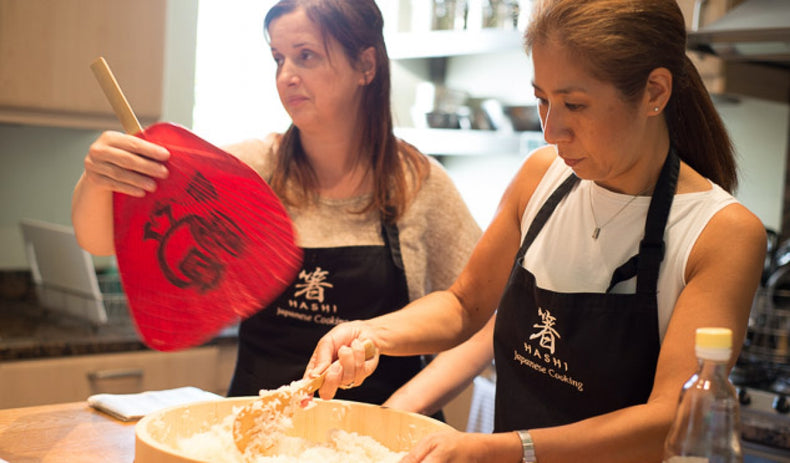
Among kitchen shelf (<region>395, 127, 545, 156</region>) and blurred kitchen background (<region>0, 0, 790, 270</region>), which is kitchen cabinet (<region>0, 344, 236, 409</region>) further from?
kitchen shelf (<region>395, 127, 545, 156</region>)

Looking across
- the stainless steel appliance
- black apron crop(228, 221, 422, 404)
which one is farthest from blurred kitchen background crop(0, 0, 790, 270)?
black apron crop(228, 221, 422, 404)

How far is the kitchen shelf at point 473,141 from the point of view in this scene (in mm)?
3148

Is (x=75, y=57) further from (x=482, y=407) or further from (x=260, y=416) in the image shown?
(x=260, y=416)

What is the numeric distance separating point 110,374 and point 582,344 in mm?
1532

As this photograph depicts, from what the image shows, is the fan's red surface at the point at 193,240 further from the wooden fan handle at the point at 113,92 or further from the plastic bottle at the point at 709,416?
the plastic bottle at the point at 709,416

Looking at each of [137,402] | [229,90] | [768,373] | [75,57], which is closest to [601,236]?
[137,402]

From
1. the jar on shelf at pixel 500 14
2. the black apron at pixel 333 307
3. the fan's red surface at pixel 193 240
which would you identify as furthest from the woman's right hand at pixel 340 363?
the jar on shelf at pixel 500 14

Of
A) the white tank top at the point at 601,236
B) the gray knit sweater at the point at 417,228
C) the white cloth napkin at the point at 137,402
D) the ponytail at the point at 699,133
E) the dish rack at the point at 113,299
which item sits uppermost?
the ponytail at the point at 699,133

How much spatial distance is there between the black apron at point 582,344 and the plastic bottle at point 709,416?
1.26 ft

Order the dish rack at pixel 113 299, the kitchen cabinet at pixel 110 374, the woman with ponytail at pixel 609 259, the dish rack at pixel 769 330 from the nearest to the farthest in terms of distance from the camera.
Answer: the woman with ponytail at pixel 609 259, the kitchen cabinet at pixel 110 374, the dish rack at pixel 769 330, the dish rack at pixel 113 299

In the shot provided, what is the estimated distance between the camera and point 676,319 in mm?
1077

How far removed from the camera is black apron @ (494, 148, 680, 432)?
1.14 meters

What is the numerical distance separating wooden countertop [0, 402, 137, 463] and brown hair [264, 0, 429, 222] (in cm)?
59

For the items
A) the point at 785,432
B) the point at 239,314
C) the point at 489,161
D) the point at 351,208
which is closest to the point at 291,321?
the point at 351,208
